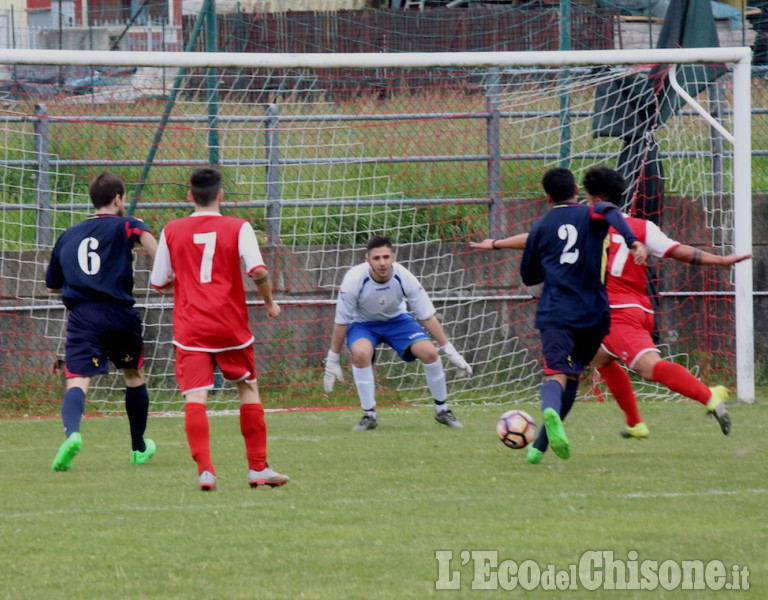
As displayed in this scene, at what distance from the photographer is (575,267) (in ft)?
23.4

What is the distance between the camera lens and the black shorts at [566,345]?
711cm

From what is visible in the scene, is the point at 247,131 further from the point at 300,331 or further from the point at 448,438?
the point at 448,438

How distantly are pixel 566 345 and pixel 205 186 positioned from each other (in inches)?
88.4

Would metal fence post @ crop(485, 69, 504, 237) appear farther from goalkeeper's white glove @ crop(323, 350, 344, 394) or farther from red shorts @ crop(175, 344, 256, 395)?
red shorts @ crop(175, 344, 256, 395)

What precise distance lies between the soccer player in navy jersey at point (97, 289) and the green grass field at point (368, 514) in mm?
590

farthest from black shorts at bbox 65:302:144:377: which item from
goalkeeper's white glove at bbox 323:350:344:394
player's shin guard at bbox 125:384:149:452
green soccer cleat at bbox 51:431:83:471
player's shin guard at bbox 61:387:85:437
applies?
goalkeeper's white glove at bbox 323:350:344:394

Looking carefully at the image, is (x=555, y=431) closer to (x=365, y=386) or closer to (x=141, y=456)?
(x=141, y=456)

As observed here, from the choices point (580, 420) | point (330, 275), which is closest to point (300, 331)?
point (330, 275)

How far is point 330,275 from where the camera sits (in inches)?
481

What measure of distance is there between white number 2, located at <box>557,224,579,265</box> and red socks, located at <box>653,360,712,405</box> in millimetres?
1023

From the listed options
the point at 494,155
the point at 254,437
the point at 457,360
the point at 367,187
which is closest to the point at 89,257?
the point at 254,437

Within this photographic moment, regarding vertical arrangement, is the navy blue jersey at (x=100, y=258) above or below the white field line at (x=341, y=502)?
above

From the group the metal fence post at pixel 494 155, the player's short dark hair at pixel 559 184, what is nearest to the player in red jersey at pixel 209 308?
the player's short dark hair at pixel 559 184

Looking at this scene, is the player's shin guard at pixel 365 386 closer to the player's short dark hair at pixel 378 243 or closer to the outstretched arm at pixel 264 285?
the player's short dark hair at pixel 378 243
